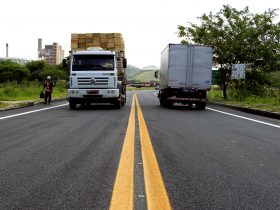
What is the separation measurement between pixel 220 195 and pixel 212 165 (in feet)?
5.40

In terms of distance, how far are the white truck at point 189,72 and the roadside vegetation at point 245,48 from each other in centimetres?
1018

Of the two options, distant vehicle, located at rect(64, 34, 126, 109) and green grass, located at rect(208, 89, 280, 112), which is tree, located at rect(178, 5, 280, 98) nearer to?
green grass, located at rect(208, 89, 280, 112)

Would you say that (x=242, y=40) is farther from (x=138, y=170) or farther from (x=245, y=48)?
(x=138, y=170)

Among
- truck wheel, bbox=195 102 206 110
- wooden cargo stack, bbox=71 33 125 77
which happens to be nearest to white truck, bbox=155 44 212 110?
truck wheel, bbox=195 102 206 110

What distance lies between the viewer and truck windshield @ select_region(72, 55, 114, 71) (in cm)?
1986

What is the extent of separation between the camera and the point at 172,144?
7996 millimetres

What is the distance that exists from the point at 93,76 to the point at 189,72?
16.9 feet

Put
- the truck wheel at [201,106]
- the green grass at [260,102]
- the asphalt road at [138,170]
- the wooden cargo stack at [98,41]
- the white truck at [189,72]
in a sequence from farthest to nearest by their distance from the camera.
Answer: the wooden cargo stack at [98,41]
the truck wheel at [201,106]
the white truck at [189,72]
the green grass at [260,102]
the asphalt road at [138,170]

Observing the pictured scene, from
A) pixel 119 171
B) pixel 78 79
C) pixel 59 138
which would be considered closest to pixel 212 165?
pixel 119 171

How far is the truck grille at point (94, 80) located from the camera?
19.8 meters

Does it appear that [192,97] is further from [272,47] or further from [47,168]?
[47,168]

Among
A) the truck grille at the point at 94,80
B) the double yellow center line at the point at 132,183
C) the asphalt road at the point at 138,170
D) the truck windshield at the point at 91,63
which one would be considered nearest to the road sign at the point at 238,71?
the truck windshield at the point at 91,63

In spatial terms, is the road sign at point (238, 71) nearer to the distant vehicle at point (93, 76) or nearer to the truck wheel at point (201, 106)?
the truck wheel at point (201, 106)

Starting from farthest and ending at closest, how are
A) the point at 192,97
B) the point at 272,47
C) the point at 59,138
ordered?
the point at 272,47 → the point at 192,97 → the point at 59,138
